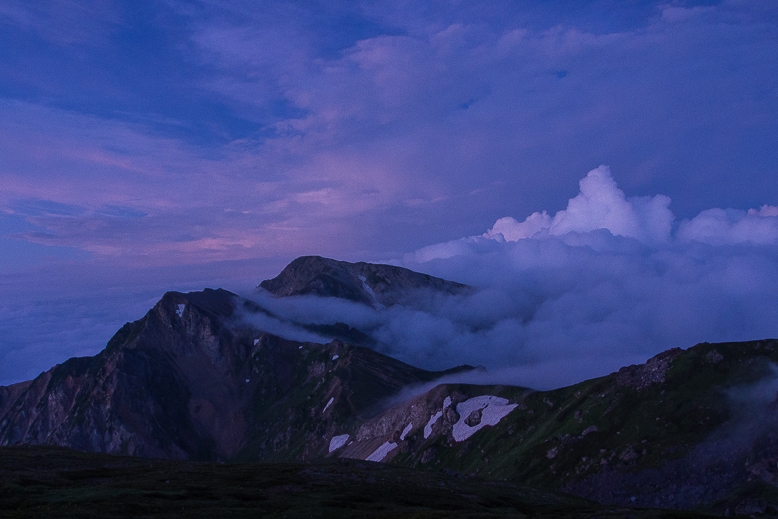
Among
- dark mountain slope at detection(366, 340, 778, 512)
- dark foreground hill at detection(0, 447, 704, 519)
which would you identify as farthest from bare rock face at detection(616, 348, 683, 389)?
dark foreground hill at detection(0, 447, 704, 519)

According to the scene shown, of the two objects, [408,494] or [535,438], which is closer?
[408,494]

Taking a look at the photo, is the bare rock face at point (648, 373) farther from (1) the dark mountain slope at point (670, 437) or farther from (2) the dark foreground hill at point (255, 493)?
(2) the dark foreground hill at point (255, 493)

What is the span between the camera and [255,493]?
96.8 m

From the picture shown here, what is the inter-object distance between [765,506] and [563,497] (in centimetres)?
4001

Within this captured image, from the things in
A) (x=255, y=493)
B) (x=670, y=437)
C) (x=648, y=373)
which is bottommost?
(x=670, y=437)

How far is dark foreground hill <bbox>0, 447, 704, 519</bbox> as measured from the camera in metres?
81.1

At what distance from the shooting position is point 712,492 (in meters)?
131

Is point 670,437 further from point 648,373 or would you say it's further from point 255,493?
point 255,493

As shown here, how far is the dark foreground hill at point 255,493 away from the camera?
81.1m

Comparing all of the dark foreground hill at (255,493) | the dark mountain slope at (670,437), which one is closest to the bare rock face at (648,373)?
the dark mountain slope at (670,437)

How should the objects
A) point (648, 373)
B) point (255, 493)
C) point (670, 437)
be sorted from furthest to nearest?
point (648, 373) → point (670, 437) → point (255, 493)

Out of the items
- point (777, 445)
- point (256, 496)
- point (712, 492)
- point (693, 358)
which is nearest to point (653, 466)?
point (712, 492)

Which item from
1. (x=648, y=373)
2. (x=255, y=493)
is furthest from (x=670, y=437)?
(x=255, y=493)

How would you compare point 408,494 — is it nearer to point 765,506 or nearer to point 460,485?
point 460,485
